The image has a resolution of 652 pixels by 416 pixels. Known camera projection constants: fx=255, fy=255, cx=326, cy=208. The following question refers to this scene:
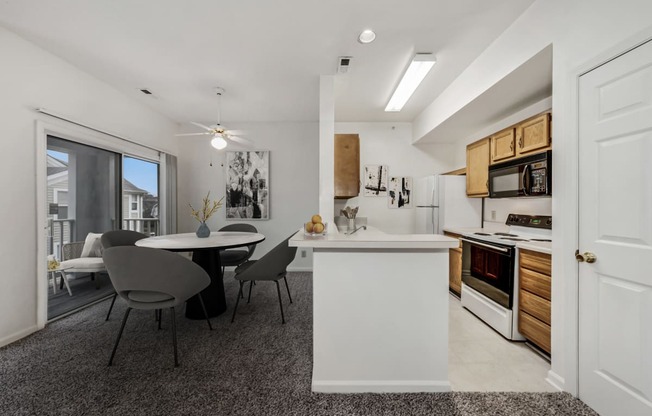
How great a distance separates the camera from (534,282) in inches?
78.1

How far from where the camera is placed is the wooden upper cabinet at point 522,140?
215cm

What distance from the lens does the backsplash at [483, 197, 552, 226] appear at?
255 centimetres

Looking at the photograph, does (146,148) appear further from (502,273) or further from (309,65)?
(502,273)

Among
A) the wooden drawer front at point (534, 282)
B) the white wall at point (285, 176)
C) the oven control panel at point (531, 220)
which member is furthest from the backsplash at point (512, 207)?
the white wall at point (285, 176)

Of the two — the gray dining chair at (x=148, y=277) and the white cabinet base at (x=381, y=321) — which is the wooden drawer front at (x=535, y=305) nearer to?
the white cabinet base at (x=381, y=321)

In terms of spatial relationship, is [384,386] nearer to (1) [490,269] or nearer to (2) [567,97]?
(1) [490,269]

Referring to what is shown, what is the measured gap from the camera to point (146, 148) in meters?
3.79

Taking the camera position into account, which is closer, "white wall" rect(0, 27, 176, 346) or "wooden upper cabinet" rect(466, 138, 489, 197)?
"white wall" rect(0, 27, 176, 346)

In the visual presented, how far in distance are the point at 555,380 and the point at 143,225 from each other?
4.97 m

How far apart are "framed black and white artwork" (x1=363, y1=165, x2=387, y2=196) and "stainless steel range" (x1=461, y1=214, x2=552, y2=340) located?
1638 mm

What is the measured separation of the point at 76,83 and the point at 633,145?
4.45 m

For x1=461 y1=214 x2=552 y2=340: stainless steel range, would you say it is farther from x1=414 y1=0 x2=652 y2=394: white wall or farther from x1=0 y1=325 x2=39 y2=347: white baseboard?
x1=0 y1=325 x2=39 y2=347: white baseboard

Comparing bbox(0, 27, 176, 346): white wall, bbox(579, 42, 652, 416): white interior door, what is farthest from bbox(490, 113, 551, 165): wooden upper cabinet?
bbox(0, 27, 176, 346): white wall

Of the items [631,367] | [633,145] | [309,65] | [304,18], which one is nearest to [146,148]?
[309,65]
